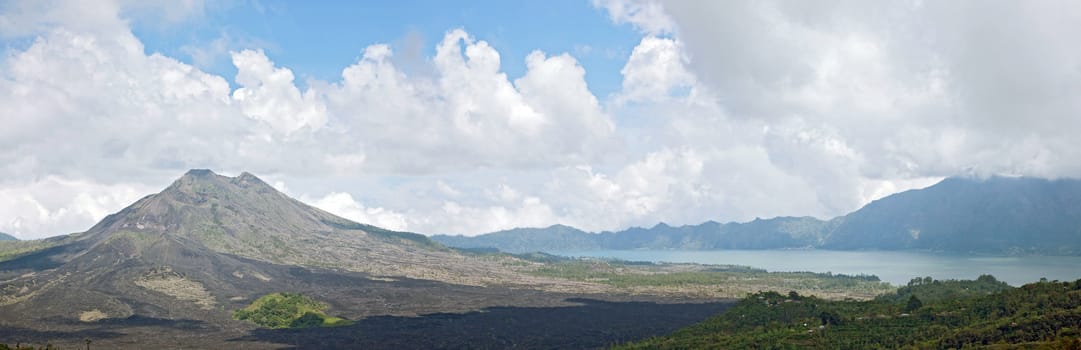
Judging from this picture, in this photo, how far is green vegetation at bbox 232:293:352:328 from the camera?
450ft

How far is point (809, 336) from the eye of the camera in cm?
7844

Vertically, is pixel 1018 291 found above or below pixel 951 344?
above

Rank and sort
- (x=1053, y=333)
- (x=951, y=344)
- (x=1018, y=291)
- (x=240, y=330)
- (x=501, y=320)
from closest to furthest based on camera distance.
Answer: (x=1053, y=333) → (x=951, y=344) → (x=1018, y=291) → (x=240, y=330) → (x=501, y=320)

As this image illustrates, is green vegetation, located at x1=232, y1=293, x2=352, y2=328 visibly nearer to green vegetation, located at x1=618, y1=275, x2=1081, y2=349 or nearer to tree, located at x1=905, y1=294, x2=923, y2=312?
green vegetation, located at x1=618, y1=275, x2=1081, y2=349

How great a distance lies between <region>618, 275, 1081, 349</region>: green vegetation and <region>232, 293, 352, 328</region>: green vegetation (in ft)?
224

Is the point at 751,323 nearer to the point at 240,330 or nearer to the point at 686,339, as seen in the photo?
the point at 686,339

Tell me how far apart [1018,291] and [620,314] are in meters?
81.4

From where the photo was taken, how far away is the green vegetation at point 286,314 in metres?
137

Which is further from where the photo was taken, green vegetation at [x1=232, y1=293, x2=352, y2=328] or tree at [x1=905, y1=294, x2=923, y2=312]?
green vegetation at [x1=232, y1=293, x2=352, y2=328]

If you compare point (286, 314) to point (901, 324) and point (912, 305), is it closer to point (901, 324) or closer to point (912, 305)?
point (901, 324)

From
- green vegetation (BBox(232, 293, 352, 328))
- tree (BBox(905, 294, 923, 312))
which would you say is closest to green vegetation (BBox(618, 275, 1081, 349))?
tree (BBox(905, 294, 923, 312))

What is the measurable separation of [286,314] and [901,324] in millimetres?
107157

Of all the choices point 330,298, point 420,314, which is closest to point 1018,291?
point 420,314

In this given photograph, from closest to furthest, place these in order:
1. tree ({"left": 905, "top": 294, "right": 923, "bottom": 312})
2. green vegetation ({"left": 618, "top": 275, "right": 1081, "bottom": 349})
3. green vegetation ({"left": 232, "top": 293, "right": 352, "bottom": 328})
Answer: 1. green vegetation ({"left": 618, "top": 275, "right": 1081, "bottom": 349})
2. tree ({"left": 905, "top": 294, "right": 923, "bottom": 312})
3. green vegetation ({"left": 232, "top": 293, "right": 352, "bottom": 328})
